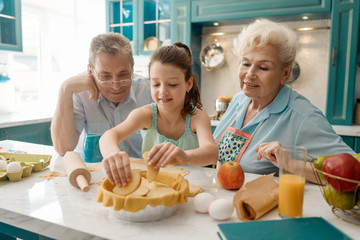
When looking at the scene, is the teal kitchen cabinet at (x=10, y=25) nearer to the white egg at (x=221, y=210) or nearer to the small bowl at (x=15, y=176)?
the small bowl at (x=15, y=176)

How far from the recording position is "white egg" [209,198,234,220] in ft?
2.71

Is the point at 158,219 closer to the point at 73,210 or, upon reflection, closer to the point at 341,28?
the point at 73,210

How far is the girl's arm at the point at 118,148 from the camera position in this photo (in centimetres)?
Result: 88

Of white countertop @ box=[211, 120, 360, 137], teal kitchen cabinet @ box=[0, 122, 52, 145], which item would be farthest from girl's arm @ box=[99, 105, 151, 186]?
teal kitchen cabinet @ box=[0, 122, 52, 145]

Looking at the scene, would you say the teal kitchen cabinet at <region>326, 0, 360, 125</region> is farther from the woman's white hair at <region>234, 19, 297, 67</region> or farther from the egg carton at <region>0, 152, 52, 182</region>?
the egg carton at <region>0, 152, 52, 182</region>

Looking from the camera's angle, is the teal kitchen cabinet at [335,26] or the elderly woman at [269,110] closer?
the elderly woman at [269,110]

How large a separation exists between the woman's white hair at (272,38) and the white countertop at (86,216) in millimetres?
730

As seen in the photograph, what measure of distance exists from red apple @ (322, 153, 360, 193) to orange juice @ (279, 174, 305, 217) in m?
0.08

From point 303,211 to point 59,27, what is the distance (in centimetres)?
447

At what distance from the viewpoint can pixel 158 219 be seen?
0.84 metres

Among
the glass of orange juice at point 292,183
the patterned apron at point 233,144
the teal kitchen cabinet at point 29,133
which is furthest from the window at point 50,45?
the glass of orange juice at point 292,183

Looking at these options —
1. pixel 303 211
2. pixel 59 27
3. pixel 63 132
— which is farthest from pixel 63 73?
pixel 303 211

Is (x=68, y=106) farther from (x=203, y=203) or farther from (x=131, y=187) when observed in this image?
(x=203, y=203)

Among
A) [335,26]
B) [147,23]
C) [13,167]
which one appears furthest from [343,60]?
[13,167]
